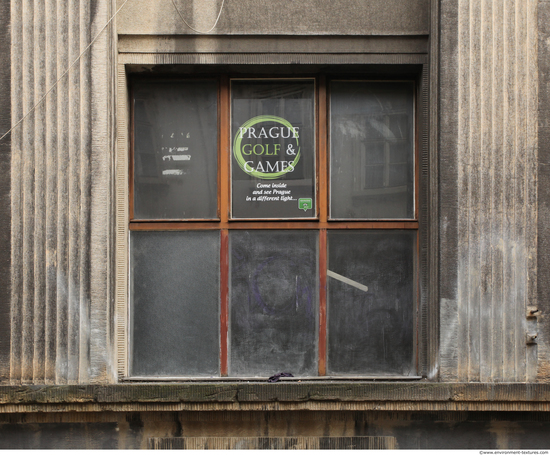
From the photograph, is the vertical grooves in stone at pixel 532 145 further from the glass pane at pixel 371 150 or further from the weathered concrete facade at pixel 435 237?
the glass pane at pixel 371 150

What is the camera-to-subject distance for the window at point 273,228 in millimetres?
5473

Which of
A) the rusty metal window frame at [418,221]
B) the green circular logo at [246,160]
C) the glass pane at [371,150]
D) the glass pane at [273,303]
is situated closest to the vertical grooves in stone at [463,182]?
the rusty metal window frame at [418,221]

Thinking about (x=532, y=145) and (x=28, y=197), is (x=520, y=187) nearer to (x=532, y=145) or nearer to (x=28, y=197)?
(x=532, y=145)

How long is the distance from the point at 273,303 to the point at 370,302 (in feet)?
3.52

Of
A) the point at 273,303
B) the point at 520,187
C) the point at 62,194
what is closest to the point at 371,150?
the point at 520,187

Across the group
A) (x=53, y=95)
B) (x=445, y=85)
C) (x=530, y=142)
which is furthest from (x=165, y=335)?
(x=530, y=142)

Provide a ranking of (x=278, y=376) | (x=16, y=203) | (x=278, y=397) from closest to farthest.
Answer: (x=278, y=397)
(x=16, y=203)
(x=278, y=376)

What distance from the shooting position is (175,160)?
5.55 meters

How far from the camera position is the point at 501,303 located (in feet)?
16.7

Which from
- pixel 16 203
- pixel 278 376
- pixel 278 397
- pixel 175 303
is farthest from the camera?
pixel 175 303

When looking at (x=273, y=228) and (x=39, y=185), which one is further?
(x=273, y=228)

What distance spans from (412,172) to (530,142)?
1.21 metres

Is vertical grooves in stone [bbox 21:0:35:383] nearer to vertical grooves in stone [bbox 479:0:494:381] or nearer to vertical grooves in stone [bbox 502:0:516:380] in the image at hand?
vertical grooves in stone [bbox 479:0:494:381]

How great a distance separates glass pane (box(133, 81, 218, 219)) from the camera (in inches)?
218
